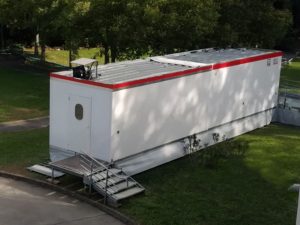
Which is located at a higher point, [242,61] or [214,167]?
[242,61]

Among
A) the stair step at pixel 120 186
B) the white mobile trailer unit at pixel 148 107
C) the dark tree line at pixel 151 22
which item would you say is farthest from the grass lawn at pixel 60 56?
the stair step at pixel 120 186

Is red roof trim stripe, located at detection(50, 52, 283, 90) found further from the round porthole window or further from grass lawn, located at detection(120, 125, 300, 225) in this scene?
grass lawn, located at detection(120, 125, 300, 225)

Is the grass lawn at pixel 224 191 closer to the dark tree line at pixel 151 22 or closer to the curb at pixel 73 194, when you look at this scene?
the curb at pixel 73 194

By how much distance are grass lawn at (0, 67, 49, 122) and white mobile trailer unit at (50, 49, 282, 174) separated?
22.2 ft

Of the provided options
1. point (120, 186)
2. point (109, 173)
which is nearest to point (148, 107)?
point (109, 173)

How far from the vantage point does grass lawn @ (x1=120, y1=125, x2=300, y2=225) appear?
40.9 feet

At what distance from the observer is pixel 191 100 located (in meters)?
16.7

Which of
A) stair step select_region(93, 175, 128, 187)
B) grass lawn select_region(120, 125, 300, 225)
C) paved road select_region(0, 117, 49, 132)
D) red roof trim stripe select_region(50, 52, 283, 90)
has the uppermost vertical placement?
red roof trim stripe select_region(50, 52, 283, 90)

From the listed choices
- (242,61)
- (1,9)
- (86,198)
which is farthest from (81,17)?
(86,198)

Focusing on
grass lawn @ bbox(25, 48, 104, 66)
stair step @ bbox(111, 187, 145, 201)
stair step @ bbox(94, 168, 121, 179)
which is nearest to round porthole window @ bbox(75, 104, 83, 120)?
stair step @ bbox(94, 168, 121, 179)

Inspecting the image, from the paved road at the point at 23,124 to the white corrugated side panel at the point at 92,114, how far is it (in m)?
5.13

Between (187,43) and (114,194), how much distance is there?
13.3 m

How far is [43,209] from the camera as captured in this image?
12.9 meters

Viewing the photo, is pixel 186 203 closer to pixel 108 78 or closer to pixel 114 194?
pixel 114 194
